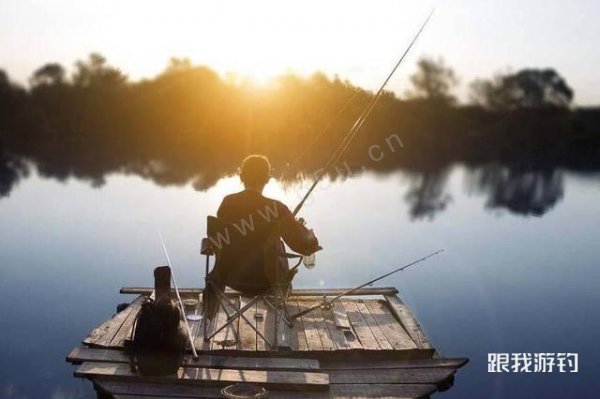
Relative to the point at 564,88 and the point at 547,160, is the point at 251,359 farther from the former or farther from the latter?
the point at 564,88

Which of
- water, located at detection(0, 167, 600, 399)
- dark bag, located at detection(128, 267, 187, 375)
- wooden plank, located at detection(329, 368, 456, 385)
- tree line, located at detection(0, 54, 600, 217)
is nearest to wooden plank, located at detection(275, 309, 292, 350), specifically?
wooden plank, located at detection(329, 368, 456, 385)

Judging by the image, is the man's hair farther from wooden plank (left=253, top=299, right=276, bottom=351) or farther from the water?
the water

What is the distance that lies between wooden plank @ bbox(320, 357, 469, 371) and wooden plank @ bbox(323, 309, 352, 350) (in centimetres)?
18

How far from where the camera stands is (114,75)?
41.0m

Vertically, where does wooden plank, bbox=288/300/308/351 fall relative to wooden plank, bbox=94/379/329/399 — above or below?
above

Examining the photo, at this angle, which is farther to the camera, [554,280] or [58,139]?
[58,139]

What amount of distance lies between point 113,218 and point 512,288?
11135 mm

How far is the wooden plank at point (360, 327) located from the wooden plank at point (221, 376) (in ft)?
2.66

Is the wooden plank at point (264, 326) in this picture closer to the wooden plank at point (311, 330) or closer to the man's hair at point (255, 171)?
the wooden plank at point (311, 330)

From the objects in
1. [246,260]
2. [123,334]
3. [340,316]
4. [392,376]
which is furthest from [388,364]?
[123,334]

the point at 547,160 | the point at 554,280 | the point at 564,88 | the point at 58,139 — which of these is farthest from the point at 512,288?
the point at 564,88

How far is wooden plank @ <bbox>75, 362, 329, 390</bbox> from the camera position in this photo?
419cm

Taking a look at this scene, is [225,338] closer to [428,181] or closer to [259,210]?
[259,210]

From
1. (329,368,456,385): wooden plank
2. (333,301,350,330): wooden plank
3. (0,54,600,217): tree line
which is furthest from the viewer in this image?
(0,54,600,217): tree line
